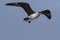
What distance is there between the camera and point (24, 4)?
10.5 m

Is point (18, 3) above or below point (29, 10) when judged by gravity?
above

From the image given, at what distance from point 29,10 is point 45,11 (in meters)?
1.29

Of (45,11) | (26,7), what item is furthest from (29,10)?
(45,11)

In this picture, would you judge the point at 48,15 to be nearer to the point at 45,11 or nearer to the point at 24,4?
the point at 45,11

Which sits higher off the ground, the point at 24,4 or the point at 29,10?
the point at 24,4

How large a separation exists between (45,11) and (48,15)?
365 millimetres

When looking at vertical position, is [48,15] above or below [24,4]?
below

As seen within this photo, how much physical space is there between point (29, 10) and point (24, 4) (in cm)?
75

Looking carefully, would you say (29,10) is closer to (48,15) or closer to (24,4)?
(24,4)

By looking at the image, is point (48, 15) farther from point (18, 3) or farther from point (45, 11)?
point (18, 3)

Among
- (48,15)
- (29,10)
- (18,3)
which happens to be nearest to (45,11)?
(48,15)

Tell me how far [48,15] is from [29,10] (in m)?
1.50

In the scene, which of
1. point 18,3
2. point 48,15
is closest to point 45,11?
point 48,15

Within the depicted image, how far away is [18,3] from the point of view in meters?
10.5
